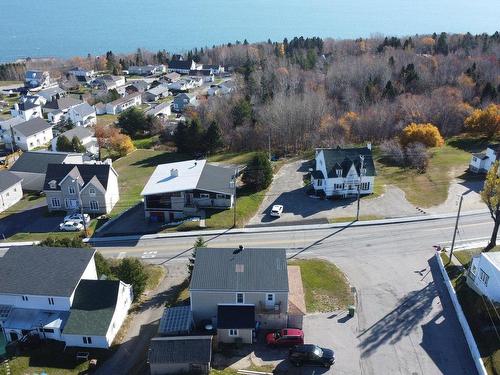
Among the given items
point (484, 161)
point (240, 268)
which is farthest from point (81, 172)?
point (484, 161)

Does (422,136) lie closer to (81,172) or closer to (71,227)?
(81,172)

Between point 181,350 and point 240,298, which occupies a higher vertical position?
point 240,298

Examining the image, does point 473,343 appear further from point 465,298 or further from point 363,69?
point 363,69

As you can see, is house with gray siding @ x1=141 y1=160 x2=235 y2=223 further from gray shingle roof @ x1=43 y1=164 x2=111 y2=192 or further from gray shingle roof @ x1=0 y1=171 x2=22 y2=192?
gray shingle roof @ x1=0 y1=171 x2=22 y2=192

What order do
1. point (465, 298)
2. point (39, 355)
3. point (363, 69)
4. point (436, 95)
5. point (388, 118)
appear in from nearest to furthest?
point (39, 355) < point (465, 298) < point (388, 118) < point (436, 95) < point (363, 69)

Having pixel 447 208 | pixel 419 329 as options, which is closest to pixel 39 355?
pixel 419 329

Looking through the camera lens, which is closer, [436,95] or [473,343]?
[473,343]
